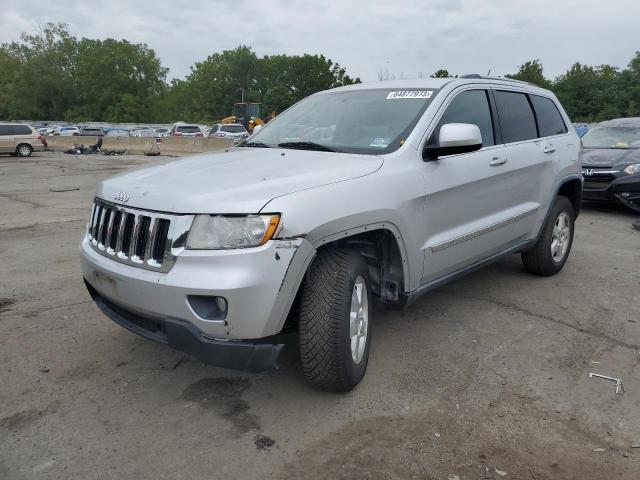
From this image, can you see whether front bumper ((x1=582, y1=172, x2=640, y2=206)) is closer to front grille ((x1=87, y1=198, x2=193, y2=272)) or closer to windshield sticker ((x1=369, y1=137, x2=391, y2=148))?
windshield sticker ((x1=369, y1=137, x2=391, y2=148))

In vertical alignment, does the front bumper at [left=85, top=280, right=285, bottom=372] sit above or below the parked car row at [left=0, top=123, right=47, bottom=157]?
above

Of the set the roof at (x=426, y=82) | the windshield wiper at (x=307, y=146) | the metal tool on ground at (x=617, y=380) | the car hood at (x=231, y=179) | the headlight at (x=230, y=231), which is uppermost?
the roof at (x=426, y=82)

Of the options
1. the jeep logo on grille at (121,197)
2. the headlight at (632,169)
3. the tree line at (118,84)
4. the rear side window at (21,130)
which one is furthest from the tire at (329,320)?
the tree line at (118,84)

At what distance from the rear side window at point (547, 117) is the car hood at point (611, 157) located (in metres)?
4.37

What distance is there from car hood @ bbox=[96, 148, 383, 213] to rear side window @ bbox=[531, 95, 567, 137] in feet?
8.39

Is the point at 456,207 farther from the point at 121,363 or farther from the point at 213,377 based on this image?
the point at 121,363

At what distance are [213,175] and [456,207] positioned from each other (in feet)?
5.58

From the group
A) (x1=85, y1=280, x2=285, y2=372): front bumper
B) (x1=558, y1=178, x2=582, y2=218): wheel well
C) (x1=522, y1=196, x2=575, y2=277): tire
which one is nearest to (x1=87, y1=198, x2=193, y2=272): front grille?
(x1=85, y1=280, x2=285, y2=372): front bumper

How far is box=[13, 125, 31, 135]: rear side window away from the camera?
26938 mm

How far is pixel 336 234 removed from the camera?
2.87 m

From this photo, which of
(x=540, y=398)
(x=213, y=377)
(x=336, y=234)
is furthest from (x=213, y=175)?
(x=540, y=398)

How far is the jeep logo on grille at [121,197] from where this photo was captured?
118 inches

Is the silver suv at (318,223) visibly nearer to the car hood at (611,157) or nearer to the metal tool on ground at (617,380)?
the metal tool on ground at (617,380)

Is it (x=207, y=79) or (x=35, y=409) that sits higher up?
(x=207, y=79)
